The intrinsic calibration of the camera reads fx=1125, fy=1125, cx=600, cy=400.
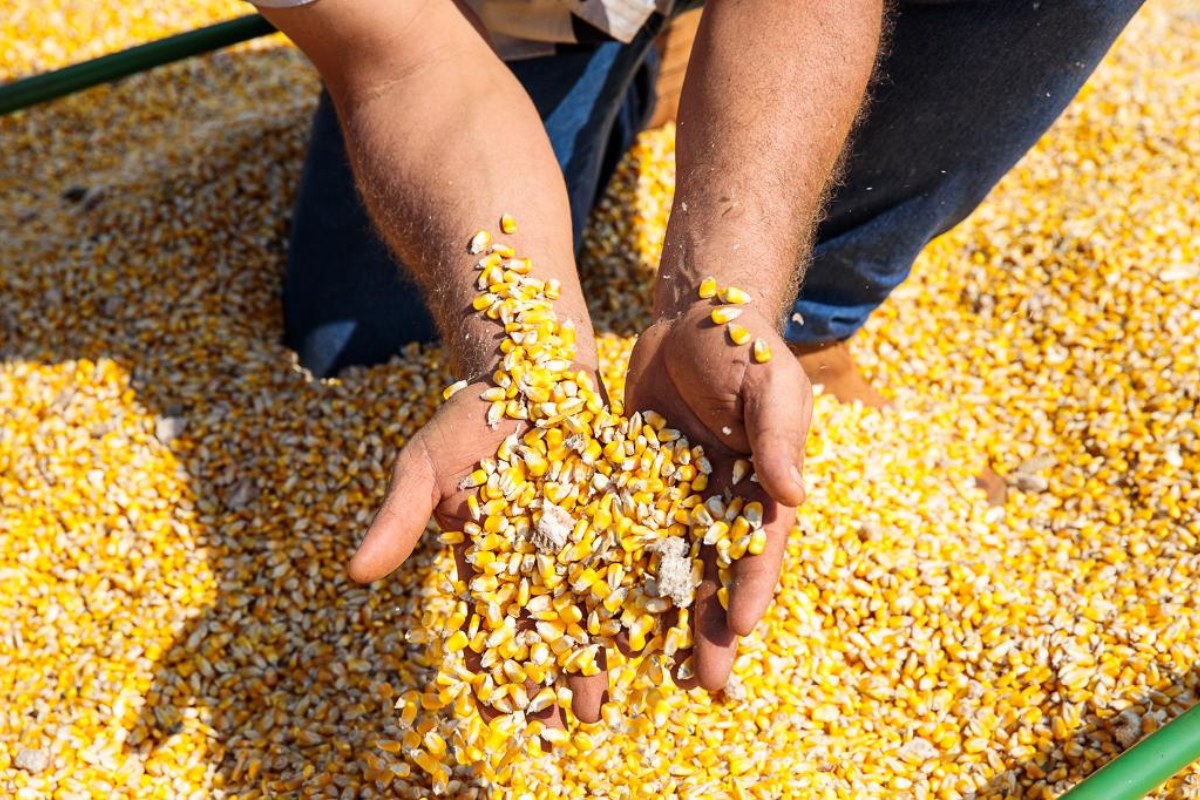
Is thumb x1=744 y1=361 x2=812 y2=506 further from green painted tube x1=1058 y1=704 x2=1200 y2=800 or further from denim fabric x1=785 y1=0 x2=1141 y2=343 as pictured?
denim fabric x1=785 y1=0 x2=1141 y2=343

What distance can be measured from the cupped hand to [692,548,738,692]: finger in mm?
171

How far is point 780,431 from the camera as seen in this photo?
4.99ft

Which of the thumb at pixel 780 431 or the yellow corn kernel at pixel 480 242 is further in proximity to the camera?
the yellow corn kernel at pixel 480 242

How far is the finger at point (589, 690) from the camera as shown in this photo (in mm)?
1700

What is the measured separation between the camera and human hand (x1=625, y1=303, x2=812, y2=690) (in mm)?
1528

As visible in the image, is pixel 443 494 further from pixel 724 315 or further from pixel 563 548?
pixel 724 315

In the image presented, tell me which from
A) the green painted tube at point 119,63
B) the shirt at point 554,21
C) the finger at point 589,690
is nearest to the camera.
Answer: the finger at point 589,690

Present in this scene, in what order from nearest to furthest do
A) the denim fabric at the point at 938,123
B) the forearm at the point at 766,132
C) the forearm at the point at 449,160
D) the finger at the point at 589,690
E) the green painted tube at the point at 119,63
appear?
the finger at the point at 589,690 → the forearm at the point at 766,132 → the forearm at the point at 449,160 → the denim fabric at the point at 938,123 → the green painted tube at the point at 119,63

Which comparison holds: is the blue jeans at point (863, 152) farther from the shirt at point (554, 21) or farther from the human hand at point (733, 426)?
the human hand at point (733, 426)

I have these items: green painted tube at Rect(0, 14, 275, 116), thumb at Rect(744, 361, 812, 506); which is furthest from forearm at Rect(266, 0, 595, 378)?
green painted tube at Rect(0, 14, 275, 116)

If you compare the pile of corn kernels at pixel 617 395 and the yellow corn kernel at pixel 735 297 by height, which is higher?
the yellow corn kernel at pixel 735 297

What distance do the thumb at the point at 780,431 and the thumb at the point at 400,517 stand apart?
497mm

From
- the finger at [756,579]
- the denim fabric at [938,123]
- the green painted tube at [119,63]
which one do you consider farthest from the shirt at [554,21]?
the finger at [756,579]

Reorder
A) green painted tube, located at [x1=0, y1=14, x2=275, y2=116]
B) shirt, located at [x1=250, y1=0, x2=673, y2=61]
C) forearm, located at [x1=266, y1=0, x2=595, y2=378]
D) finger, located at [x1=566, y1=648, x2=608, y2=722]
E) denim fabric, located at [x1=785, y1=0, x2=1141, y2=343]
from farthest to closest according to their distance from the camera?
green painted tube, located at [x1=0, y1=14, x2=275, y2=116] < shirt, located at [x1=250, y1=0, x2=673, y2=61] < denim fabric, located at [x1=785, y1=0, x2=1141, y2=343] < forearm, located at [x1=266, y1=0, x2=595, y2=378] < finger, located at [x1=566, y1=648, x2=608, y2=722]
